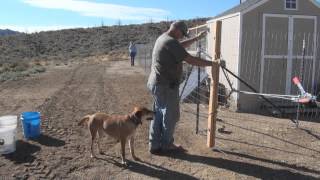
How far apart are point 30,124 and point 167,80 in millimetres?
2885

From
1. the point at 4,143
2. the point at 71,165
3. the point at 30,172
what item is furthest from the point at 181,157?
the point at 4,143

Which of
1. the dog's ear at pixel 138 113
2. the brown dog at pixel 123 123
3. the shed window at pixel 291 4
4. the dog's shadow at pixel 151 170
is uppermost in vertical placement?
the shed window at pixel 291 4

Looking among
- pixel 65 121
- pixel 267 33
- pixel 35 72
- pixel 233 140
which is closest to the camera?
pixel 233 140

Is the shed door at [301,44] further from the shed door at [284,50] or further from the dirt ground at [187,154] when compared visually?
the dirt ground at [187,154]

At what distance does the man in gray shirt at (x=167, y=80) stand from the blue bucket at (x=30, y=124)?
7.75 feet

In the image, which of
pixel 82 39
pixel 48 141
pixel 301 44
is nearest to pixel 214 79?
pixel 48 141

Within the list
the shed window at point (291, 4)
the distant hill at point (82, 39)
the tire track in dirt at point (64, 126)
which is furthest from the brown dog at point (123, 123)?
the distant hill at point (82, 39)

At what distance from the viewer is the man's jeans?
23.2 feet

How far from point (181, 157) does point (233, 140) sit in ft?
5.14

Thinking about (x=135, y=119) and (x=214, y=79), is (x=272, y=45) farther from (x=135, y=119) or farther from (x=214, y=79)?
(x=135, y=119)

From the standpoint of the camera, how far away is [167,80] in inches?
277

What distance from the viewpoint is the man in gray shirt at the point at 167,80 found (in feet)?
22.4

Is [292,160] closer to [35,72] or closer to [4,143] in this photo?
[4,143]

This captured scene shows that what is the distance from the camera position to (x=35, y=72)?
2723cm
